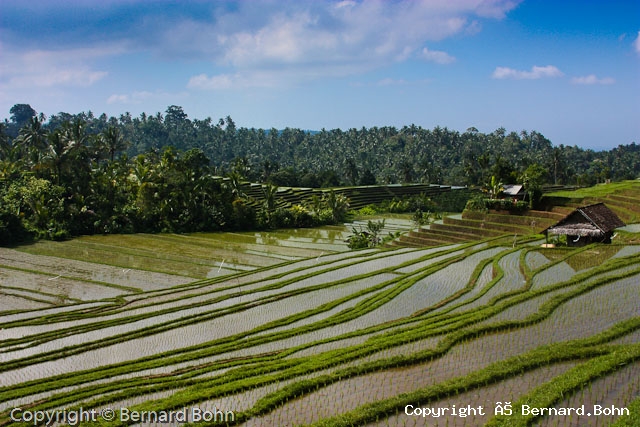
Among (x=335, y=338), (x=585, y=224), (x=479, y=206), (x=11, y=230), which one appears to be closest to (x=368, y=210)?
(x=479, y=206)

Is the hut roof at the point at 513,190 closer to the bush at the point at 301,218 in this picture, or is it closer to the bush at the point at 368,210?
the bush at the point at 301,218

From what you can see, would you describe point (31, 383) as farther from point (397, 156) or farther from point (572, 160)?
point (572, 160)

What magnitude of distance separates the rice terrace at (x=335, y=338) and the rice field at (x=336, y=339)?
43 millimetres

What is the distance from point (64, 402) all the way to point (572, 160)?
78.3 meters

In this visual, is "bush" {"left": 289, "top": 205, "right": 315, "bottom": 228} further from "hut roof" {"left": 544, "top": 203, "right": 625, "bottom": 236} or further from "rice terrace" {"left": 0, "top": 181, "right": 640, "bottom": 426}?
"hut roof" {"left": 544, "top": 203, "right": 625, "bottom": 236}

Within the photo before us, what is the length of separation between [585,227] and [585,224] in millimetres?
132

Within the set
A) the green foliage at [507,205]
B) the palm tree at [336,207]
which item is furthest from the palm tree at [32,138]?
the green foliage at [507,205]

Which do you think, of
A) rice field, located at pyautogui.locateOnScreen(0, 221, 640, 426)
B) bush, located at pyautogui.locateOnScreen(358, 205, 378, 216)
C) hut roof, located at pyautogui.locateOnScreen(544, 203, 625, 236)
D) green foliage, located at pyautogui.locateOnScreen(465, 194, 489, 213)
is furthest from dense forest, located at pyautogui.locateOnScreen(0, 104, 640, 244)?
rice field, located at pyautogui.locateOnScreen(0, 221, 640, 426)

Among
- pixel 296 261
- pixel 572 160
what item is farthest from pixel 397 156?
pixel 296 261

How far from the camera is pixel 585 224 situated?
18.5 metres

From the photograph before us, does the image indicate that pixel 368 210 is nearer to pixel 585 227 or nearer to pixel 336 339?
pixel 585 227

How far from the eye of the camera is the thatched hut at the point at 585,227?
1823 cm

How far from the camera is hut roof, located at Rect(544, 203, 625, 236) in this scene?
59.7ft

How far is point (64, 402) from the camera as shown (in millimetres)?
8508
